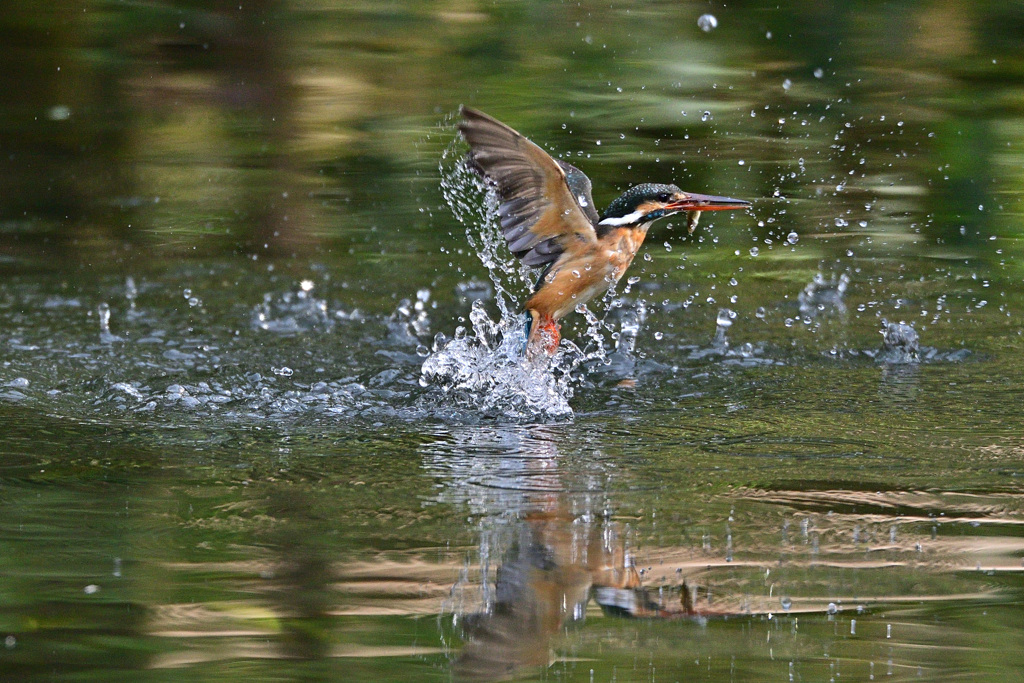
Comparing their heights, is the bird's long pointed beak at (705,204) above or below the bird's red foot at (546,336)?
above

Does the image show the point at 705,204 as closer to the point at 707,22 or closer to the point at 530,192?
the point at 530,192

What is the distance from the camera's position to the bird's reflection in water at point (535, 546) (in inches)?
96.7

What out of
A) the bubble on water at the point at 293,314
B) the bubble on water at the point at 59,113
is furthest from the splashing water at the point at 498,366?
the bubble on water at the point at 59,113

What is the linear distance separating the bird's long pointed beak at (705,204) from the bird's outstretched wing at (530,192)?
1.17 ft

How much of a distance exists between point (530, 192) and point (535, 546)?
2.11 metres

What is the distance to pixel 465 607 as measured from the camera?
8.50 feet

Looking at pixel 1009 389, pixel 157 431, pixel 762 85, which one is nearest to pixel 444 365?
pixel 157 431

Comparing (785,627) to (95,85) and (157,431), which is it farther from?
(95,85)

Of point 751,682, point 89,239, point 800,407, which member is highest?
point 89,239

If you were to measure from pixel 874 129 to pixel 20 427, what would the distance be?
15.3ft

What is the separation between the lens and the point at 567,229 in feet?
16.6

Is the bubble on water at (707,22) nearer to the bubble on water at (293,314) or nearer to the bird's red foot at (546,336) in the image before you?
the bird's red foot at (546,336)

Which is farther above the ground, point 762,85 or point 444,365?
point 762,85

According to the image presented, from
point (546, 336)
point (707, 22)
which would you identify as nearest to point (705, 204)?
point (546, 336)
